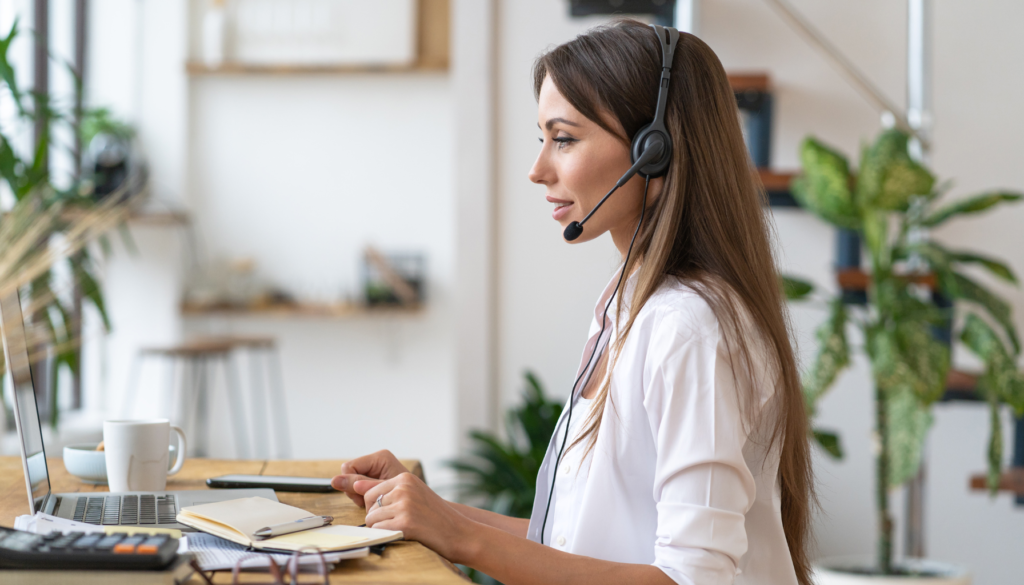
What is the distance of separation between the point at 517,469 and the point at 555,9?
158 centimetres

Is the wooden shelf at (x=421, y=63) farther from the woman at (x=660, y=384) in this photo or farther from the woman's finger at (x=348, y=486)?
the woman's finger at (x=348, y=486)

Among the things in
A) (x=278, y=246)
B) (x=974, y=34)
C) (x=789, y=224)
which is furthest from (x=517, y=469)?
(x=278, y=246)

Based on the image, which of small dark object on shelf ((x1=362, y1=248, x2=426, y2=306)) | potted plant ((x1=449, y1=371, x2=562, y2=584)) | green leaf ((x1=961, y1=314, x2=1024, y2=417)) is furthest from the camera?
small dark object on shelf ((x1=362, y1=248, x2=426, y2=306))

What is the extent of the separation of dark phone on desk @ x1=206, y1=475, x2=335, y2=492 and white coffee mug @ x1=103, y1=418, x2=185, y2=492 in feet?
0.24

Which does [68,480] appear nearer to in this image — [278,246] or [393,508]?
[393,508]

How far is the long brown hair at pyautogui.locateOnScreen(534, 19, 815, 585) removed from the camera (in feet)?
3.21

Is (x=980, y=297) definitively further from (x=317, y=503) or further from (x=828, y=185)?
(x=317, y=503)

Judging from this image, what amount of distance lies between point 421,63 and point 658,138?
151 inches

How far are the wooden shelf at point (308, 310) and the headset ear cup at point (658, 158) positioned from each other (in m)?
3.64

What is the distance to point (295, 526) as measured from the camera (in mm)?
869

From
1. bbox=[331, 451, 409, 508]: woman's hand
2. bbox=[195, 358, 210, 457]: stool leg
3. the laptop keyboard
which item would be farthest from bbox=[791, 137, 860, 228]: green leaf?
bbox=[195, 358, 210, 457]: stool leg

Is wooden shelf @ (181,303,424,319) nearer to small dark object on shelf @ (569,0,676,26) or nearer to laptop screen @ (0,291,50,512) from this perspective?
small dark object on shelf @ (569,0,676,26)

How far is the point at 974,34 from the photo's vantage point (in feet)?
9.56

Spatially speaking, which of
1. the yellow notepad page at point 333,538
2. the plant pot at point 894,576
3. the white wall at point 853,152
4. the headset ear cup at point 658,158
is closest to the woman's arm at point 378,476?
the yellow notepad page at point 333,538
